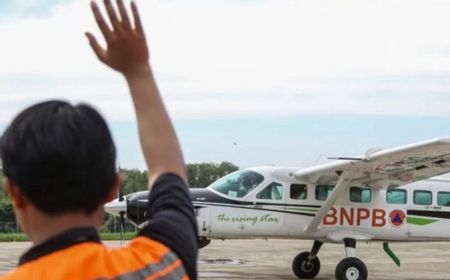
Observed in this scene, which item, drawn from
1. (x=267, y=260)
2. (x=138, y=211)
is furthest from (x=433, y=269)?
(x=138, y=211)

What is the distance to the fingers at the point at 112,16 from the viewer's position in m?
1.82

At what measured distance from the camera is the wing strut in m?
16.7

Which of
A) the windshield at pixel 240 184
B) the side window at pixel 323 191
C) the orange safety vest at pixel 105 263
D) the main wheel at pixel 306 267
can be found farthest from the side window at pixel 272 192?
the orange safety vest at pixel 105 263

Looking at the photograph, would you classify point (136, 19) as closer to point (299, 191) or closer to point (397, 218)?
point (299, 191)

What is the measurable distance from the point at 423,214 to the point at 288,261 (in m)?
7.18

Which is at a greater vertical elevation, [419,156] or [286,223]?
[419,156]

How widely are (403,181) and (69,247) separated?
16.1 meters

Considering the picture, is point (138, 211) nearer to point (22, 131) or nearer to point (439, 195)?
point (439, 195)

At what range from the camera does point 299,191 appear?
682 inches

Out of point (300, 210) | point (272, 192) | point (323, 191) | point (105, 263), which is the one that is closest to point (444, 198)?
point (323, 191)

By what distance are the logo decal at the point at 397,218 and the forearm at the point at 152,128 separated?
15.9m

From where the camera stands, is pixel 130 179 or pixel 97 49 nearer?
pixel 97 49

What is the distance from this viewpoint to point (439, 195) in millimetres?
17750

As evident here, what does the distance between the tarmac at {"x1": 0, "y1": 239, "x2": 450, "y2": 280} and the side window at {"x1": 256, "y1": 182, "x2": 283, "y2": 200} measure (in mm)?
2220
